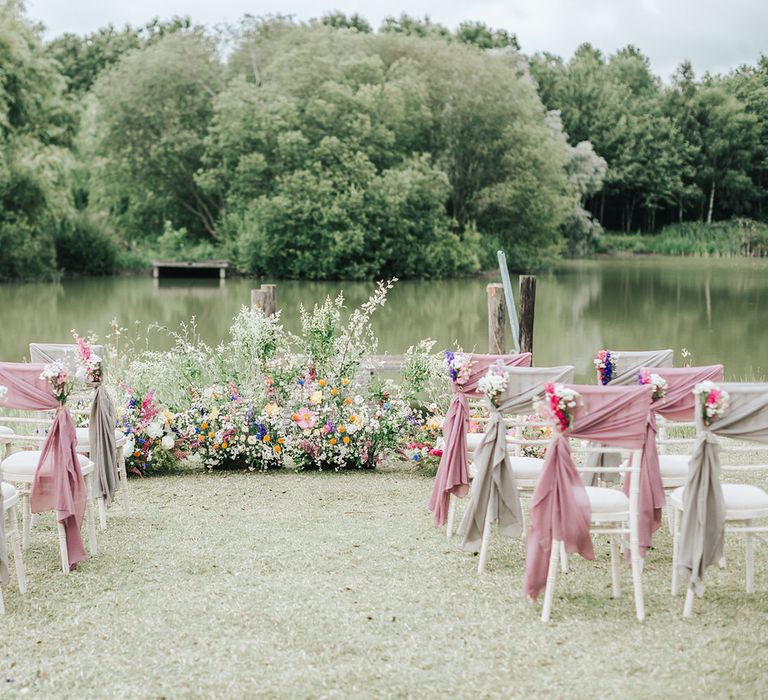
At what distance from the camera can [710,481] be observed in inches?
192

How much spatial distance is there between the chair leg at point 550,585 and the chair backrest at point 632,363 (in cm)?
185

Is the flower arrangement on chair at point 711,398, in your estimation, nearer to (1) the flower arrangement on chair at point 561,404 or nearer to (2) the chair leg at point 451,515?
(1) the flower arrangement on chair at point 561,404

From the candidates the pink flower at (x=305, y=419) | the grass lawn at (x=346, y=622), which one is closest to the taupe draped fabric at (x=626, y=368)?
the grass lawn at (x=346, y=622)

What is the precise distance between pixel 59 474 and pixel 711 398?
11.4ft

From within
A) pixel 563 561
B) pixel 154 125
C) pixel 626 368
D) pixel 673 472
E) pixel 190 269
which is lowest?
pixel 563 561

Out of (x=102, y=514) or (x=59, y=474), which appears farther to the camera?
(x=102, y=514)

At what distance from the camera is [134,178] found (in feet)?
140

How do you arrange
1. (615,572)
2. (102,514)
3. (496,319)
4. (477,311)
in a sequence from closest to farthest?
(615,572)
(102,514)
(496,319)
(477,311)

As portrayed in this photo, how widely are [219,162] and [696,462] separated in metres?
37.2

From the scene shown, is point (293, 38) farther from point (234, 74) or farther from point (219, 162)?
point (219, 162)

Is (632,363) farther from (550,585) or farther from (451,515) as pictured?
(550,585)

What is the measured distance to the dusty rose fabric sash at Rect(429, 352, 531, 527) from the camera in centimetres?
634

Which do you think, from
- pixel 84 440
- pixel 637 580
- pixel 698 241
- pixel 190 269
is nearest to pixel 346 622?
pixel 637 580

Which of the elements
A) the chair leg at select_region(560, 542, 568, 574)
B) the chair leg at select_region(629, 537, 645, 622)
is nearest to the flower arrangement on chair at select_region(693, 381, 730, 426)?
the chair leg at select_region(629, 537, 645, 622)
